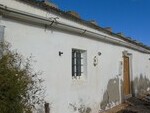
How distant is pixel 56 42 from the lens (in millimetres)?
8602

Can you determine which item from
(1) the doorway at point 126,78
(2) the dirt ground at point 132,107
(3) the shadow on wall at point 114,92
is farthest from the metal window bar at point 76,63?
(1) the doorway at point 126,78

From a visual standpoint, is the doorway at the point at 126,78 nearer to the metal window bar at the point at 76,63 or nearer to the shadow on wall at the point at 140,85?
the shadow on wall at the point at 140,85

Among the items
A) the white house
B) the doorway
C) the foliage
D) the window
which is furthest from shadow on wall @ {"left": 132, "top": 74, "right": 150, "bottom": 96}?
the foliage

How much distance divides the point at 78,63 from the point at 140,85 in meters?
9.46

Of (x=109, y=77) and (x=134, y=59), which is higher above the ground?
(x=134, y=59)

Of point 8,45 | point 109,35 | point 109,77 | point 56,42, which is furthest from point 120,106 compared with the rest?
point 8,45

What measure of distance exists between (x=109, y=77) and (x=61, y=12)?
4.99 m

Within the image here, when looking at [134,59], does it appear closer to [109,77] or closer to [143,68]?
[143,68]

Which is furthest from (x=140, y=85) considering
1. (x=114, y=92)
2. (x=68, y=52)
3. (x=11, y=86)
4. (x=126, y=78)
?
(x=11, y=86)

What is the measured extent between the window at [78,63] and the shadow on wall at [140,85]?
716 cm

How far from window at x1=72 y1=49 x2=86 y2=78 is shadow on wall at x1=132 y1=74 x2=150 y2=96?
7.16 metres

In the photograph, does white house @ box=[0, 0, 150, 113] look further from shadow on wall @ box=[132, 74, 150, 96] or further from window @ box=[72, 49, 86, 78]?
shadow on wall @ box=[132, 74, 150, 96]

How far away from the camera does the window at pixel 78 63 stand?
32.6ft

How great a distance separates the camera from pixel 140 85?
60.6ft
